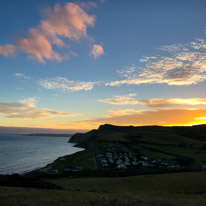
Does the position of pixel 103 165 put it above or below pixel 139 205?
below

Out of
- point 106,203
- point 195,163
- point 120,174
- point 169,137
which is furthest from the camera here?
point 169,137

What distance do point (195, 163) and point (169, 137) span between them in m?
96.6

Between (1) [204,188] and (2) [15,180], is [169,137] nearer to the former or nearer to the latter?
(1) [204,188]

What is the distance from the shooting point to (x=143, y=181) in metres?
44.4

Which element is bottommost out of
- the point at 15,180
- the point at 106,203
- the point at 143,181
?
the point at 143,181

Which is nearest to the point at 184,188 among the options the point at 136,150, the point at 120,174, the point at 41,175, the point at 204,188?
the point at 204,188

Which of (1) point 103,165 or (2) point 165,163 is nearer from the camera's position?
(1) point 103,165

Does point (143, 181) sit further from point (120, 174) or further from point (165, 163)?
point (165, 163)

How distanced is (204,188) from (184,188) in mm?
3814

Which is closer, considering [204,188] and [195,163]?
[204,188]

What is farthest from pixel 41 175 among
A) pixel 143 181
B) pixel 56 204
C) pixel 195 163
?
pixel 195 163

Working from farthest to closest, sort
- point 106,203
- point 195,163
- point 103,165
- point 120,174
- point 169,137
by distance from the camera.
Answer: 1. point 169,137
2. point 195,163
3. point 103,165
4. point 120,174
5. point 106,203

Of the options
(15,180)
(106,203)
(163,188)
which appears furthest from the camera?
(163,188)

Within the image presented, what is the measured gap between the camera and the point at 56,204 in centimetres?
1414
